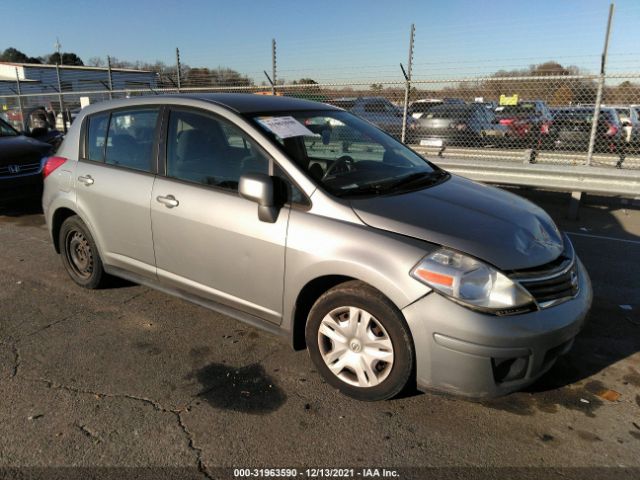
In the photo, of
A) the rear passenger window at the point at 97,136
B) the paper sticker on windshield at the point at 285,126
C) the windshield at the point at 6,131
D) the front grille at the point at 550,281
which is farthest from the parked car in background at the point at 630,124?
the windshield at the point at 6,131

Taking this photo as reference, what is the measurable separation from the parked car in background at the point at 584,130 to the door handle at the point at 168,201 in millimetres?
10488

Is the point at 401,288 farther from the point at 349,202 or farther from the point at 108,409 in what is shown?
the point at 108,409

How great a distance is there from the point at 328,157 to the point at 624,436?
8.03 feet

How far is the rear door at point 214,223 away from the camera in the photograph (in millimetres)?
3080

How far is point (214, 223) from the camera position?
3.24 meters

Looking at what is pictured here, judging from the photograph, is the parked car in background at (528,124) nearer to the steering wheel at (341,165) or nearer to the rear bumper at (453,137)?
the rear bumper at (453,137)

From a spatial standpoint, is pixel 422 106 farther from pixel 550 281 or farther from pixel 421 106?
pixel 550 281

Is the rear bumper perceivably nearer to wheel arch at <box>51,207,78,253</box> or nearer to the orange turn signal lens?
wheel arch at <box>51,207,78,253</box>

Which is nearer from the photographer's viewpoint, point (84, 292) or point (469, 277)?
point (469, 277)

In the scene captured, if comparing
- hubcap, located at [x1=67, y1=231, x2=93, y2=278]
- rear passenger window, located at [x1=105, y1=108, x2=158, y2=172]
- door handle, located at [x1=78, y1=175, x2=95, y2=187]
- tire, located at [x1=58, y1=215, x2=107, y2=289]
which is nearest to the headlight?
rear passenger window, located at [x1=105, y1=108, x2=158, y2=172]

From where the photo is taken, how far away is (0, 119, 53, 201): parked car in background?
7.29 meters

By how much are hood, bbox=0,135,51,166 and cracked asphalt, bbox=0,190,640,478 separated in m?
4.20

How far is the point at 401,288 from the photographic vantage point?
2545 mm

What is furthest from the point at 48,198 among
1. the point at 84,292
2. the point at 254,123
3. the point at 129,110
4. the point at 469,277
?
the point at 469,277
